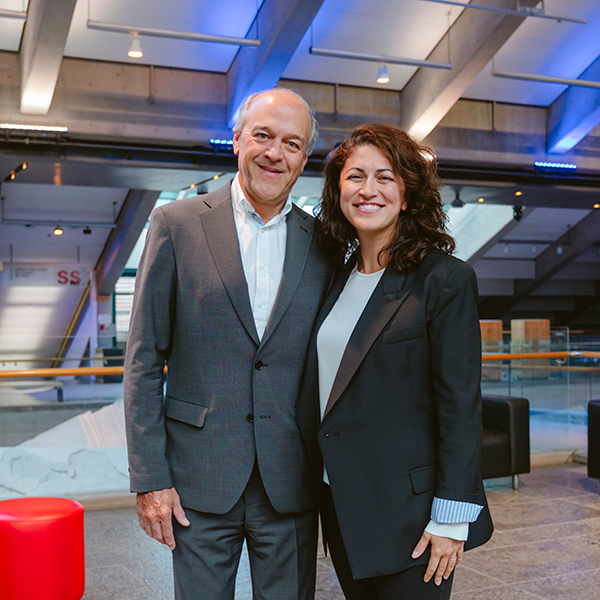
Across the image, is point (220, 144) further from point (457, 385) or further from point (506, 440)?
point (457, 385)

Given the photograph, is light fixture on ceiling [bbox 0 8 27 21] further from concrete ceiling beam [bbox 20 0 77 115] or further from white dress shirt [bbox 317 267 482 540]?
white dress shirt [bbox 317 267 482 540]

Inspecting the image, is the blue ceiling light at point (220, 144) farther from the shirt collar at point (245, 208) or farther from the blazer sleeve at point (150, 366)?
the blazer sleeve at point (150, 366)

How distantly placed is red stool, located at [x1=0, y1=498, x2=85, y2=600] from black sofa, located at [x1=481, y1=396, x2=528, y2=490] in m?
3.09

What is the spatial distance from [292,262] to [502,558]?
2.66 meters

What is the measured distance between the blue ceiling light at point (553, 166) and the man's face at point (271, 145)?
10.7 meters

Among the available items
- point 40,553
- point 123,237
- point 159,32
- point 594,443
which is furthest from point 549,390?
point 123,237

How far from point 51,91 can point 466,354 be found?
803cm

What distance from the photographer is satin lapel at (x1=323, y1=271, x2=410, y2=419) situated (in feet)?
5.62

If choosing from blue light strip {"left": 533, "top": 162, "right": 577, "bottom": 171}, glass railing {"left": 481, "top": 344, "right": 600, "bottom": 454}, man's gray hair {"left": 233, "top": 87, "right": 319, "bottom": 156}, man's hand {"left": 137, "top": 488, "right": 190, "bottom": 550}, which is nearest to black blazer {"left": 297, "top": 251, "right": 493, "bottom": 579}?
man's hand {"left": 137, "top": 488, "right": 190, "bottom": 550}

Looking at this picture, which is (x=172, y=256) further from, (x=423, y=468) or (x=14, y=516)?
(x=14, y=516)

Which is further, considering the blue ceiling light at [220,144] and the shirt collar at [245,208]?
the blue ceiling light at [220,144]

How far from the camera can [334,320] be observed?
1.83 metres

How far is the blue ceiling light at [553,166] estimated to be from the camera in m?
11.6

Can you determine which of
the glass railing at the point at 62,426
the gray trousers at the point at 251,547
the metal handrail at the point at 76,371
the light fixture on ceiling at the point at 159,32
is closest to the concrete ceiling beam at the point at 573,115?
the light fixture on ceiling at the point at 159,32
